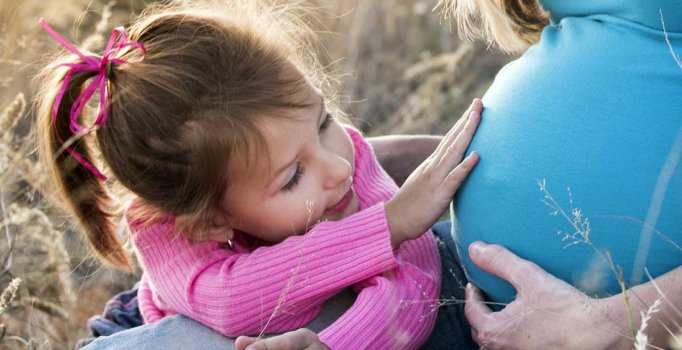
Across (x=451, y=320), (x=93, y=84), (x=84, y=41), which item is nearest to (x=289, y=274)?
(x=451, y=320)

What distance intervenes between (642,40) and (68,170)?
1477 millimetres

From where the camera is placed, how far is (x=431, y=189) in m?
2.35

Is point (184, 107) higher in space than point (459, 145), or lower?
higher

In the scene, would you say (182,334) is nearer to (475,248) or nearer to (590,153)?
(475,248)

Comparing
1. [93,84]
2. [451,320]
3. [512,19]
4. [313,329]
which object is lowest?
[451,320]

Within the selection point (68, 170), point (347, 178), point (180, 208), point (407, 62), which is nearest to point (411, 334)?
point (347, 178)

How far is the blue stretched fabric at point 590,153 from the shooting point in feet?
6.82

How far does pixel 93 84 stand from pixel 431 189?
34.4 inches

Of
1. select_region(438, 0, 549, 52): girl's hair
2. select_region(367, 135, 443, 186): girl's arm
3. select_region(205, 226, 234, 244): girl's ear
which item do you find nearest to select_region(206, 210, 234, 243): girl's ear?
select_region(205, 226, 234, 244): girl's ear

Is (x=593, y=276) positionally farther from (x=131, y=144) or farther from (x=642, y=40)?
(x=131, y=144)

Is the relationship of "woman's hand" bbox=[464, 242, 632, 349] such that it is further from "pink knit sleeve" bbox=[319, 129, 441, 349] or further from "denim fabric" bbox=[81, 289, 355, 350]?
"denim fabric" bbox=[81, 289, 355, 350]

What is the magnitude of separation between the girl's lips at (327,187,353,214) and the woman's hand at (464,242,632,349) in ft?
1.23

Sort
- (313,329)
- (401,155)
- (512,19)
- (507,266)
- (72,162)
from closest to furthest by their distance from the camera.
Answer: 1. (507,266)
2. (313,329)
3. (72,162)
4. (512,19)
5. (401,155)

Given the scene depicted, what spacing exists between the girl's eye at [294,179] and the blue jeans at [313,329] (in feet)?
1.06
